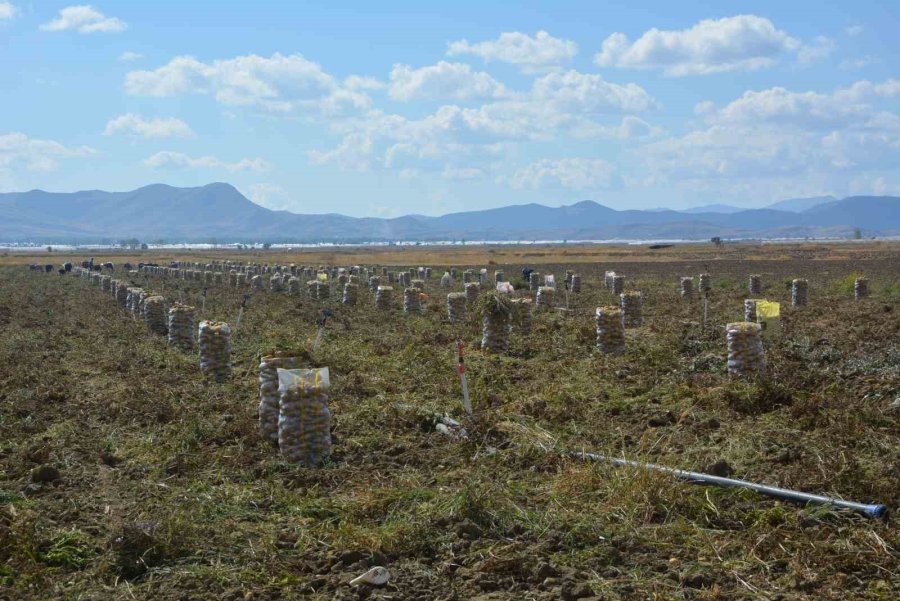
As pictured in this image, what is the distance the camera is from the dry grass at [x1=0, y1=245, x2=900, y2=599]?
22.3 feet

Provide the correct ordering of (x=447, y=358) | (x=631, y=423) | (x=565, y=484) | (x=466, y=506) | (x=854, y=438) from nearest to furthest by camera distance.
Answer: (x=466, y=506)
(x=565, y=484)
(x=854, y=438)
(x=631, y=423)
(x=447, y=358)

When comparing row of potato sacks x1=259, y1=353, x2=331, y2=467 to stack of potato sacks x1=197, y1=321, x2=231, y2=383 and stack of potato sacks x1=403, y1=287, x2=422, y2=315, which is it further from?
stack of potato sacks x1=403, y1=287, x2=422, y2=315

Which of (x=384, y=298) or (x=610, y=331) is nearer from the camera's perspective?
(x=610, y=331)

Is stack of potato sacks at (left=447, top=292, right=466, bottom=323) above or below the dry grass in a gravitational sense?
above

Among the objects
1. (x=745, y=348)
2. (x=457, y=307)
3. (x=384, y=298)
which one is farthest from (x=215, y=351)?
(x=384, y=298)

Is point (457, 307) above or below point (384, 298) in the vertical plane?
above

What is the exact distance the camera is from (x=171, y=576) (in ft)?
22.9

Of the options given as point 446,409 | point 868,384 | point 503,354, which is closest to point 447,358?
Answer: point 503,354

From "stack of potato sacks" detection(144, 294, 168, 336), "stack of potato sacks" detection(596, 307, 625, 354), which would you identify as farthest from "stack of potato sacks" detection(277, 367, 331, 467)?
"stack of potato sacks" detection(144, 294, 168, 336)

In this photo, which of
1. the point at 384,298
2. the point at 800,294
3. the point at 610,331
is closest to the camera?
the point at 610,331

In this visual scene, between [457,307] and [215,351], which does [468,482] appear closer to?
[215,351]

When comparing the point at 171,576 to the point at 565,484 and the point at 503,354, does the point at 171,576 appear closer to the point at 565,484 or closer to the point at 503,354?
the point at 565,484

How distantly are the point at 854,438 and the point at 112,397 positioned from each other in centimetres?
1075

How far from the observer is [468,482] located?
334 inches
